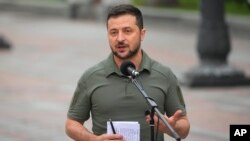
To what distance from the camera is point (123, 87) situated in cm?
448

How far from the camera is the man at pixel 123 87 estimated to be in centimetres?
447

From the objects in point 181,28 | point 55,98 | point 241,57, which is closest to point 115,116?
point 55,98

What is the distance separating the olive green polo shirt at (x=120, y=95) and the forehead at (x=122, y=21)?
0.23 m

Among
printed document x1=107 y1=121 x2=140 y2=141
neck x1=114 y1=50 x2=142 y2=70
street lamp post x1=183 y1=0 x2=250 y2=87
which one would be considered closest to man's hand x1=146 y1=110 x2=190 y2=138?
printed document x1=107 y1=121 x2=140 y2=141

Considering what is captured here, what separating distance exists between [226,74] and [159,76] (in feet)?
31.7

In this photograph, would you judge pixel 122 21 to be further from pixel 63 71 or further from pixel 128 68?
pixel 63 71

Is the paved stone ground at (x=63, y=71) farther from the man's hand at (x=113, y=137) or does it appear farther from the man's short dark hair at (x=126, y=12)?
the man's hand at (x=113, y=137)

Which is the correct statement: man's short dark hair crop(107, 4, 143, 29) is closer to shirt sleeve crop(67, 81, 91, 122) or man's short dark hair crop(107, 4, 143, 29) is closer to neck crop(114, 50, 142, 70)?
neck crop(114, 50, 142, 70)

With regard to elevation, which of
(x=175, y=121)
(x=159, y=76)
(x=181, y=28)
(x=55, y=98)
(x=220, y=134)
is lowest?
(x=175, y=121)

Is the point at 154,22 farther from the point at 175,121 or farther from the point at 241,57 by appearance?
the point at 175,121

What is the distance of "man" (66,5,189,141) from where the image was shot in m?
4.47

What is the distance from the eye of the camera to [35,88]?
1418cm

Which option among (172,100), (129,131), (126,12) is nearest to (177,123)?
(172,100)

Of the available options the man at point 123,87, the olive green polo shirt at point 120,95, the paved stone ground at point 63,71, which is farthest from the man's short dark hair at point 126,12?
the paved stone ground at point 63,71
